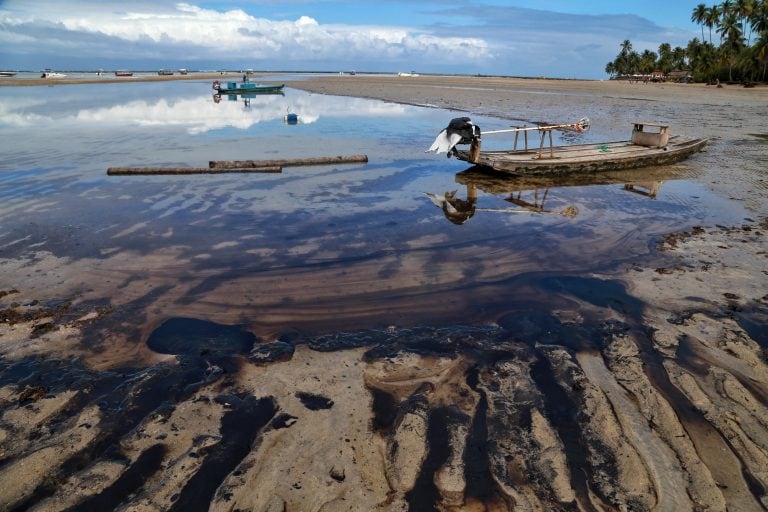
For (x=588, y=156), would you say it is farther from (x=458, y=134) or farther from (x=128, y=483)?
(x=128, y=483)

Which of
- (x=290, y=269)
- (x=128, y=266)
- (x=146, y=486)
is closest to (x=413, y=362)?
(x=146, y=486)

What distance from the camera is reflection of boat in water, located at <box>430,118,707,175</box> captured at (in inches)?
615

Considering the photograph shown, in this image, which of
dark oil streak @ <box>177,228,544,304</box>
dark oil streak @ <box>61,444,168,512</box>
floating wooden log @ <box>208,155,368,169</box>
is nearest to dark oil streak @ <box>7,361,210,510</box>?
dark oil streak @ <box>61,444,168,512</box>

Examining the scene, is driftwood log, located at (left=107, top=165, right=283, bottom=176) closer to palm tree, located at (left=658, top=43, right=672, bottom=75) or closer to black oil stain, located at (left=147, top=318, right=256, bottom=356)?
black oil stain, located at (left=147, top=318, right=256, bottom=356)

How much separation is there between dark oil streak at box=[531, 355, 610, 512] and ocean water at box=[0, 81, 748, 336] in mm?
1585

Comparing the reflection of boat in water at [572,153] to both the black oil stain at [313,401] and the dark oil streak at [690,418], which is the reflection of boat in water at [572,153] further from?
the black oil stain at [313,401]

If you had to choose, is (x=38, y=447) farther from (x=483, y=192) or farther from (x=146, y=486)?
(x=483, y=192)

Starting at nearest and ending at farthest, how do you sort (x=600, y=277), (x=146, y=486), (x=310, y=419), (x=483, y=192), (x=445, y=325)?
(x=146, y=486)
(x=310, y=419)
(x=445, y=325)
(x=600, y=277)
(x=483, y=192)

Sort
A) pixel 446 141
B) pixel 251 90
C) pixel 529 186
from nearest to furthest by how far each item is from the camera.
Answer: pixel 529 186 < pixel 446 141 < pixel 251 90

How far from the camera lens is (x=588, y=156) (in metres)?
17.1

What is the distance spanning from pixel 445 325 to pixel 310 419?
2643 millimetres

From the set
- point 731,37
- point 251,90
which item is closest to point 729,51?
point 731,37

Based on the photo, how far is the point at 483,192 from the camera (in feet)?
47.8

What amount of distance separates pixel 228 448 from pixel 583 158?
53.0 ft
